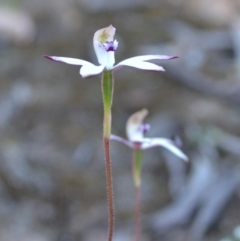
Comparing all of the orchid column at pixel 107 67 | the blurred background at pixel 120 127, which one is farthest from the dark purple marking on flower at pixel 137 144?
the blurred background at pixel 120 127

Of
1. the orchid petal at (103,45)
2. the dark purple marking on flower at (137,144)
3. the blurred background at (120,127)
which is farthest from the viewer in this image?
the blurred background at (120,127)

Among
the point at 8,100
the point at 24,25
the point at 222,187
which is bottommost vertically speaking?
the point at 222,187

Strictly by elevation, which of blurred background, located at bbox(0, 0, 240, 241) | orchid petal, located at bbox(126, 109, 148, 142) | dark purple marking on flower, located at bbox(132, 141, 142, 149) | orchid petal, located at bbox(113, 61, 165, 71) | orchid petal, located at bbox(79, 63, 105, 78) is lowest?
blurred background, located at bbox(0, 0, 240, 241)

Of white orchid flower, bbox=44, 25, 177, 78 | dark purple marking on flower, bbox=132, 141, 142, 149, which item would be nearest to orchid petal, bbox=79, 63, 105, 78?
white orchid flower, bbox=44, 25, 177, 78

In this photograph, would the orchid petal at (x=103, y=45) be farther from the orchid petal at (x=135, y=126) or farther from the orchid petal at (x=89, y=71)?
the orchid petal at (x=135, y=126)

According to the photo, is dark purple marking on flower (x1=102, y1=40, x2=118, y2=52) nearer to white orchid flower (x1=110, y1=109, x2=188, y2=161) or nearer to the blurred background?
white orchid flower (x1=110, y1=109, x2=188, y2=161)

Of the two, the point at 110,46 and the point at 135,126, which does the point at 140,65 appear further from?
the point at 135,126

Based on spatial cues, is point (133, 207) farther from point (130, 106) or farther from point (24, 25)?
point (24, 25)

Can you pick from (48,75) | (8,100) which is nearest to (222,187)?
(8,100)
